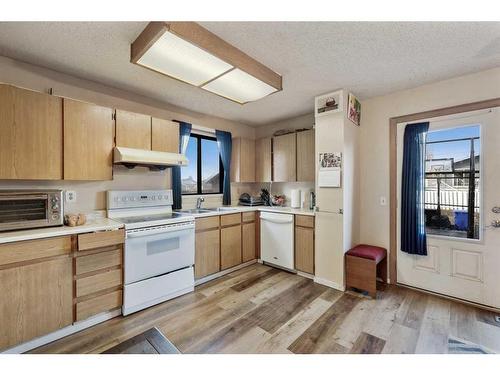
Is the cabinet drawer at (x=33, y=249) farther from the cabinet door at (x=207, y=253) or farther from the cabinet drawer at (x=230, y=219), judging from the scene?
the cabinet drawer at (x=230, y=219)

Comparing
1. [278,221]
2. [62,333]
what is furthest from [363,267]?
[62,333]

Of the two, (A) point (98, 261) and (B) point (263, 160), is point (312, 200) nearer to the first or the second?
(B) point (263, 160)

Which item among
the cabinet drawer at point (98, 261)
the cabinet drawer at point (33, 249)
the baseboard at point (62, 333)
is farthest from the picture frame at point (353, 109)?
the baseboard at point (62, 333)

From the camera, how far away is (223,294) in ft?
8.61

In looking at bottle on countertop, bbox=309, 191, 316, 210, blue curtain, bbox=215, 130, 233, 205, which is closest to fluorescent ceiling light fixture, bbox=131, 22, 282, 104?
blue curtain, bbox=215, 130, 233, 205

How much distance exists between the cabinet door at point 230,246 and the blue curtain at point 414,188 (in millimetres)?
2139

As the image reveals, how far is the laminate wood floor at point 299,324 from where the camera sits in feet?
5.85

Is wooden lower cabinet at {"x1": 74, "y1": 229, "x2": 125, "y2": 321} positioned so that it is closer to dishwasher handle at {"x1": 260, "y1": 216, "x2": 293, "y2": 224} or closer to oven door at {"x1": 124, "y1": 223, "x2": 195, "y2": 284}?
oven door at {"x1": 124, "y1": 223, "x2": 195, "y2": 284}

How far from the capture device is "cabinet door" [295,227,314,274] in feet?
9.87

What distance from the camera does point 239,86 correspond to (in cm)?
228

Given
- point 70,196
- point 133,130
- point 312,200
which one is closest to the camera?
point 70,196

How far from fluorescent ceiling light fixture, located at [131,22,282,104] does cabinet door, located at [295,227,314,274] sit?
1849 millimetres

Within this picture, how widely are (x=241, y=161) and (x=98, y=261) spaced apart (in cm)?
254
